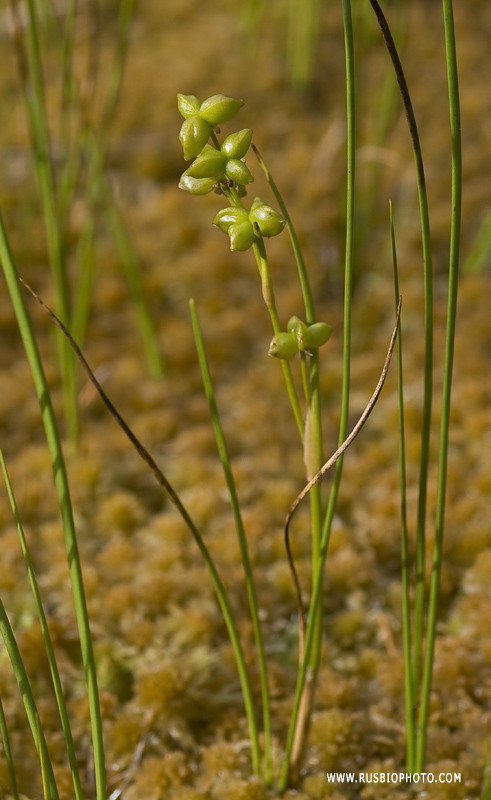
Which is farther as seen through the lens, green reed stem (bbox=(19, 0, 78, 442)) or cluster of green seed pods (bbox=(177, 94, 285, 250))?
green reed stem (bbox=(19, 0, 78, 442))

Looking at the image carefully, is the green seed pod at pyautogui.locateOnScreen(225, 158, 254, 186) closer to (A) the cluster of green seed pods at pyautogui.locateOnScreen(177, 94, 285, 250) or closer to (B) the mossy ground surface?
(A) the cluster of green seed pods at pyautogui.locateOnScreen(177, 94, 285, 250)

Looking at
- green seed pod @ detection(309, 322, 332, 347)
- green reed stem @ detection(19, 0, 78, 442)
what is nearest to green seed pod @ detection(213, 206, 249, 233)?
green seed pod @ detection(309, 322, 332, 347)

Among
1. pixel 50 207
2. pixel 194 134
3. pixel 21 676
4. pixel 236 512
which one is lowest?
pixel 21 676

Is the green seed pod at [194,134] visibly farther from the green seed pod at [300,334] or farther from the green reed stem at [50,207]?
the green reed stem at [50,207]

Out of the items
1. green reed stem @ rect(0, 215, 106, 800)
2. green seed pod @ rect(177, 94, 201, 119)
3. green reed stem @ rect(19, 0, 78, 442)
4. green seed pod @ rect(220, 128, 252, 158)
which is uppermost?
green reed stem @ rect(19, 0, 78, 442)

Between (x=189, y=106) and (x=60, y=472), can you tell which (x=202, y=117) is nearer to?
(x=189, y=106)

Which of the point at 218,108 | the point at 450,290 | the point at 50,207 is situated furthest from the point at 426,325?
the point at 50,207

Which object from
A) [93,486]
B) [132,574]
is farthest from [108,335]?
[132,574]
